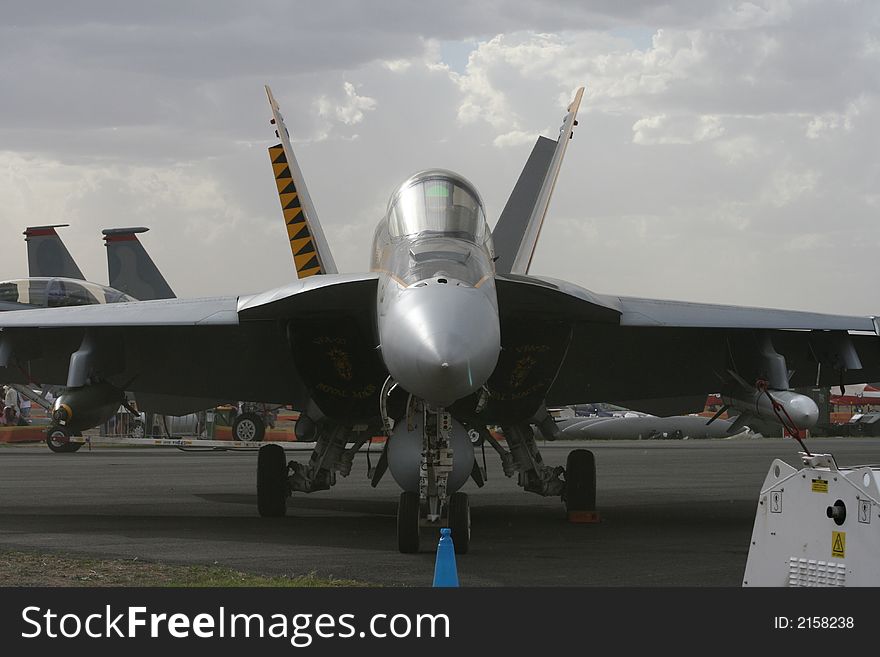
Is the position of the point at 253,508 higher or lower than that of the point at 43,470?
lower

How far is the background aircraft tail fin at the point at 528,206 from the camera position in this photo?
14492 mm

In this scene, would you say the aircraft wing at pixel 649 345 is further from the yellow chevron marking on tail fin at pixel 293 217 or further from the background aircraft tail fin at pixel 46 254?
the background aircraft tail fin at pixel 46 254

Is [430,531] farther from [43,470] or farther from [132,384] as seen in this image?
[43,470]

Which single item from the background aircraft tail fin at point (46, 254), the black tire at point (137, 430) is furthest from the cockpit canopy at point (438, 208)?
the background aircraft tail fin at point (46, 254)

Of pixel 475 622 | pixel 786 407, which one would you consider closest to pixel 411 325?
pixel 475 622

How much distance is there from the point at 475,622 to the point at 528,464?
23.5 feet

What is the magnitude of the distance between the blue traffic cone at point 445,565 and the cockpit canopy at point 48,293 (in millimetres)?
26598

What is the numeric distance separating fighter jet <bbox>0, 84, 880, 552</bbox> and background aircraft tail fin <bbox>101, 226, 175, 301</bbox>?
28020 millimetres

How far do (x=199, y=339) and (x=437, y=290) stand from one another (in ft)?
16.4

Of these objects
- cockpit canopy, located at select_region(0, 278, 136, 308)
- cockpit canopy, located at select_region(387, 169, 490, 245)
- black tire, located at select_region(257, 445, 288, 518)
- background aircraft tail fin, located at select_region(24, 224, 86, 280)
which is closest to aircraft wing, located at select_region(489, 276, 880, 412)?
cockpit canopy, located at select_region(387, 169, 490, 245)

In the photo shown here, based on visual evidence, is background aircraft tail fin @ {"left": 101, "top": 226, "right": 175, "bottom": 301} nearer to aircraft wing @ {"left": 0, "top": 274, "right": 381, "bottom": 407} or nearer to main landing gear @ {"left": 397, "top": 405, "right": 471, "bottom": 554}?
aircraft wing @ {"left": 0, "top": 274, "right": 381, "bottom": 407}

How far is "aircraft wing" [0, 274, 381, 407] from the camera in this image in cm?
1055

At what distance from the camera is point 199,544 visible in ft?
34.9

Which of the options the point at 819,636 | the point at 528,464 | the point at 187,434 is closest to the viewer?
the point at 819,636
